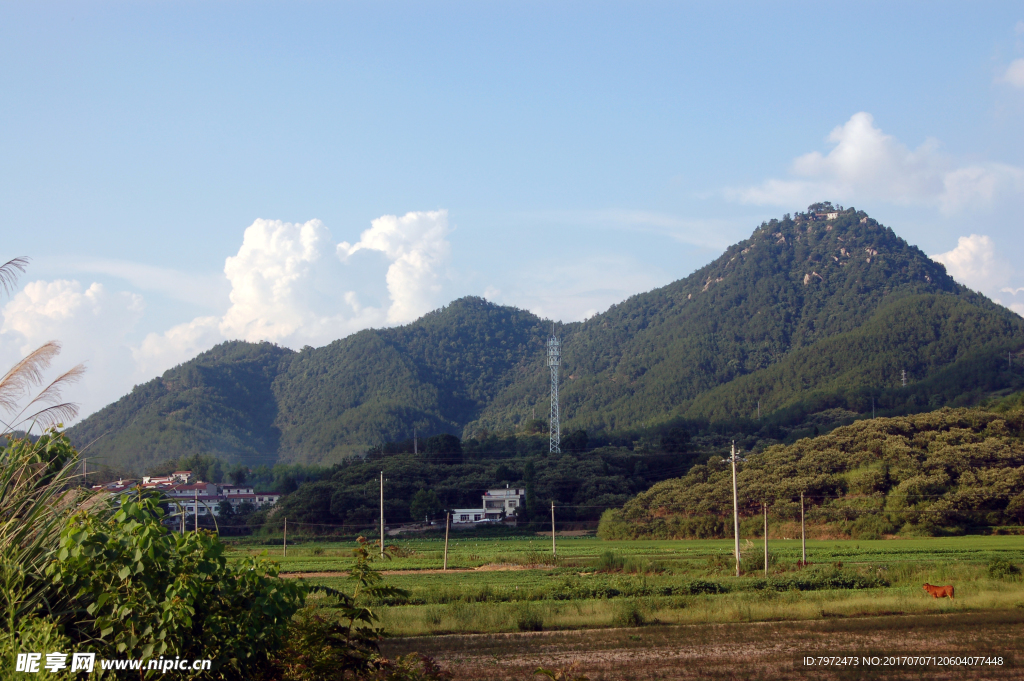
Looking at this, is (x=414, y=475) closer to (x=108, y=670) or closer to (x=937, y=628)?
(x=937, y=628)

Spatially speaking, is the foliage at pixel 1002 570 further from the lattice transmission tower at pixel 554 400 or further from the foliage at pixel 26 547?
the lattice transmission tower at pixel 554 400

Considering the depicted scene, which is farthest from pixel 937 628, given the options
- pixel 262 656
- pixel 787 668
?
pixel 262 656

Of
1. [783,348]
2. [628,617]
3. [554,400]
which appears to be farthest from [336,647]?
[783,348]

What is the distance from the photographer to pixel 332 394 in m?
169

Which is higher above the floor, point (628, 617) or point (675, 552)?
point (628, 617)

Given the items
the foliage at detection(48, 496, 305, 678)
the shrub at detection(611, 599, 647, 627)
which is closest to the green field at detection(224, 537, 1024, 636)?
the shrub at detection(611, 599, 647, 627)

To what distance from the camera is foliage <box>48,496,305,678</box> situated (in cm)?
457

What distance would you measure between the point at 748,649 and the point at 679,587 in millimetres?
9578

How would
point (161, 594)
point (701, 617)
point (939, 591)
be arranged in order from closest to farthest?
point (161, 594), point (701, 617), point (939, 591)

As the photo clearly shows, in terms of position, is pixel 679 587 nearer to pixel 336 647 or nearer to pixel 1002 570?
pixel 1002 570

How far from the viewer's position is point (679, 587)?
2530cm

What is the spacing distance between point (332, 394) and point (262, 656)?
16846 centimetres

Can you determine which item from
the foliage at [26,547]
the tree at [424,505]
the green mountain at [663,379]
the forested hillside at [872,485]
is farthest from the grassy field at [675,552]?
the green mountain at [663,379]

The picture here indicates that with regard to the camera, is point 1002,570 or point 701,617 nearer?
point 701,617
